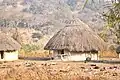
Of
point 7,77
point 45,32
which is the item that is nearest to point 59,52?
point 7,77

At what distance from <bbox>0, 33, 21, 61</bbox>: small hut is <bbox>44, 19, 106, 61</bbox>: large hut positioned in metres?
2.54

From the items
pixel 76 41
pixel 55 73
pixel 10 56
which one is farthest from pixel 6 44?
pixel 55 73

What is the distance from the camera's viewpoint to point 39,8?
81625 mm

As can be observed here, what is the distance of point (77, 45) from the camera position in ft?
85.7

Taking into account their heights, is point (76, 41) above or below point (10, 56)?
above

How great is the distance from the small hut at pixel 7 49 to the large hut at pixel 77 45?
2539 millimetres

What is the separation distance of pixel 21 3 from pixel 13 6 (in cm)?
480

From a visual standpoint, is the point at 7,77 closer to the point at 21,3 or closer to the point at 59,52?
the point at 59,52

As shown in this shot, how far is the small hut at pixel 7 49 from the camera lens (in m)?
26.7

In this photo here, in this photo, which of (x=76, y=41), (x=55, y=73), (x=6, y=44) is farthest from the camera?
(x=6, y=44)

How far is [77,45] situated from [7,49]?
4837mm

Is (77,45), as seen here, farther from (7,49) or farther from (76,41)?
(7,49)

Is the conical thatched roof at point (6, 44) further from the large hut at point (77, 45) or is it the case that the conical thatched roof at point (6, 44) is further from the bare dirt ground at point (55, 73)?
the bare dirt ground at point (55, 73)

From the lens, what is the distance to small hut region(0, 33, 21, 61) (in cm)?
2671
